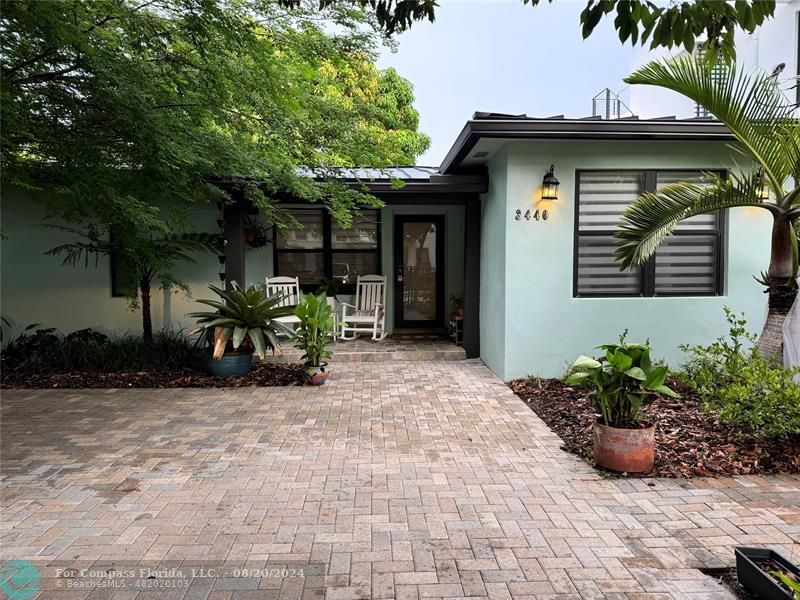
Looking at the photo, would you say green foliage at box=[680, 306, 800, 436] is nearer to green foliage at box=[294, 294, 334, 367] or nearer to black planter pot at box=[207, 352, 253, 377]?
green foliage at box=[294, 294, 334, 367]

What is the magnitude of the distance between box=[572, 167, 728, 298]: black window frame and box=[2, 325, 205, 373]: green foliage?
4.83 m

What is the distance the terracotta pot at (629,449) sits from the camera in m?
3.12

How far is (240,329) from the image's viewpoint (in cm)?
573

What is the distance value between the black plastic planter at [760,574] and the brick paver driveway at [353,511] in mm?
120

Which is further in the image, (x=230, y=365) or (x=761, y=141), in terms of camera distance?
(x=230, y=365)

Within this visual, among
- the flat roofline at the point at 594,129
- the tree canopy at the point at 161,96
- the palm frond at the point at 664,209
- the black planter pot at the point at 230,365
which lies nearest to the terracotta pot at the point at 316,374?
the black planter pot at the point at 230,365

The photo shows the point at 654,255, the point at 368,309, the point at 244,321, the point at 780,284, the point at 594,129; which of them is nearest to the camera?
the point at 780,284

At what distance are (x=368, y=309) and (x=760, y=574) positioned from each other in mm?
6383

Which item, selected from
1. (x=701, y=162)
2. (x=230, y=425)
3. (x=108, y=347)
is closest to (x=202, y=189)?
(x=230, y=425)

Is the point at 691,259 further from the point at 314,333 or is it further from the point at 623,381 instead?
the point at 314,333

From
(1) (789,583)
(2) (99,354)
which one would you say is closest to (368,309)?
(2) (99,354)

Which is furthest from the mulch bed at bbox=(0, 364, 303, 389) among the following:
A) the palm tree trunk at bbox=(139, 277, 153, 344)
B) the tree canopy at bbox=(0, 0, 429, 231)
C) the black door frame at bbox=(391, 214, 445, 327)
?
the black door frame at bbox=(391, 214, 445, 327)

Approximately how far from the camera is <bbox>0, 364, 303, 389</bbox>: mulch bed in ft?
18.0

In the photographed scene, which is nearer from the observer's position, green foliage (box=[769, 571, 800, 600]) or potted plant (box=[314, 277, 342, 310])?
green foliage (box=[769, 571, 800, 600])
